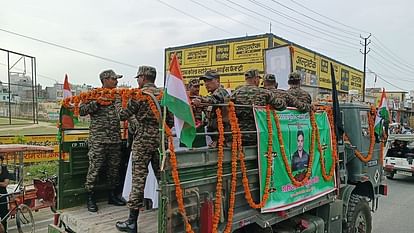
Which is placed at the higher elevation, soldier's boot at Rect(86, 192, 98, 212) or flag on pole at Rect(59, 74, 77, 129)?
flag on pole at Rect(59, 74, 77, 129)

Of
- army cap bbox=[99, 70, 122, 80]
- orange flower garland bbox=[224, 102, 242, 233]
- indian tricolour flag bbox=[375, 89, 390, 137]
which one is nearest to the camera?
orange flower garland bbox=[224, 102, 242, 233]

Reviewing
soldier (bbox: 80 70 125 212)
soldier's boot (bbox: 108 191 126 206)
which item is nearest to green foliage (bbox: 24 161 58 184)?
soldier's boot (bbox: 108 191 126 206)

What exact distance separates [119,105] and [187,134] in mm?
1511

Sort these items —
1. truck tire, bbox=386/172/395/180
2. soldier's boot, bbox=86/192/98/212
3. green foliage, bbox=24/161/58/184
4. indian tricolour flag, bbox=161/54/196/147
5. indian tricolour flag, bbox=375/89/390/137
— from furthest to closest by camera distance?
truck tire, bbox=386/172/395/180
green foliage, bbox=24/161/58/184
indian tricolour flag, bbox=375/89/390/137
soldier's boot, bbox=86/192/98/212
indian tricolour flag, bbox=161/54/196/147

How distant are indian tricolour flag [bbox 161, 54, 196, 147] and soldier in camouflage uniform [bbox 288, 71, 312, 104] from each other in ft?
8.16

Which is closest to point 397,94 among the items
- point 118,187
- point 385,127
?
point 385,127

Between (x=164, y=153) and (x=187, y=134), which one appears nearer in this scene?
(x=164, y=153)

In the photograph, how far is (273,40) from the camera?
17.6 metres

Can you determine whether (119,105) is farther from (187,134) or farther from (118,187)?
(187,134)

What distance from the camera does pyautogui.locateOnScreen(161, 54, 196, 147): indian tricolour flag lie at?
291 centimetres

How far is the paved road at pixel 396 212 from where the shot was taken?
7.20 m

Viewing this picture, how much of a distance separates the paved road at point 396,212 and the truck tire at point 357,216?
1.18 metres

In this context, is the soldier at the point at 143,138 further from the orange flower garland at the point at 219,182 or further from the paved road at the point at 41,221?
the paved road at the point at 41,221

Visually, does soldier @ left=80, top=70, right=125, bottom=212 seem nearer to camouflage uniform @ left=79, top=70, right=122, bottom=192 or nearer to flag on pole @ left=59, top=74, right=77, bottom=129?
camouflage uniform @ left=79, top=70, right=122, bottom=192
